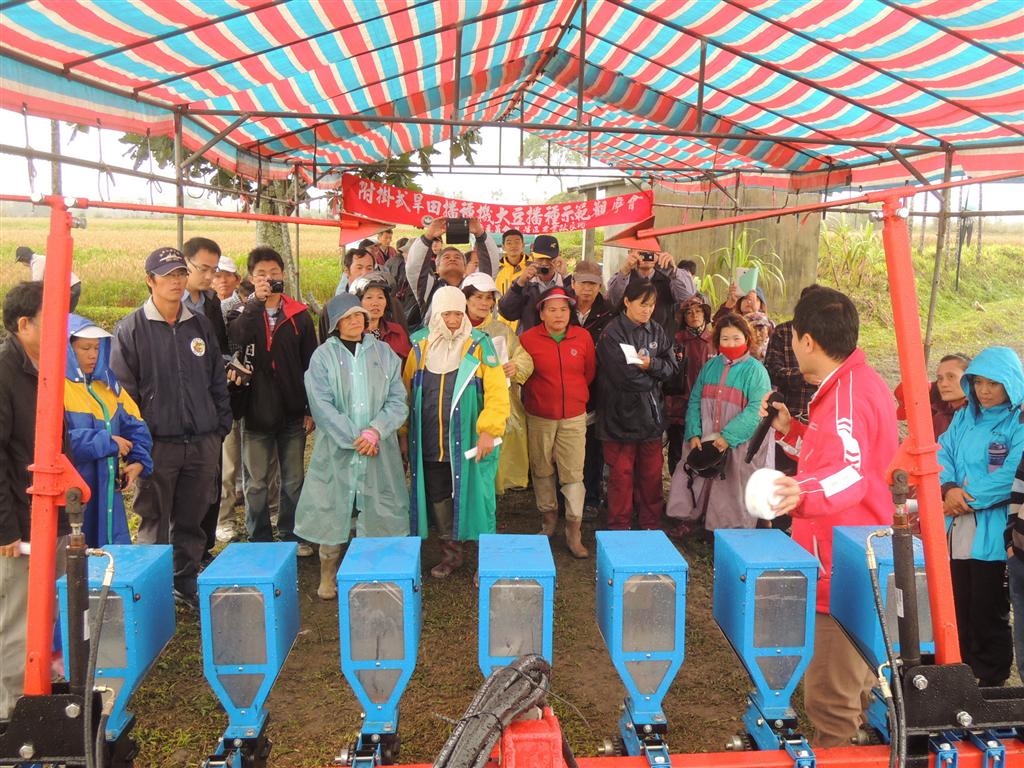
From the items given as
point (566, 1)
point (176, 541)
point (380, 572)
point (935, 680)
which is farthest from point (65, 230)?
point (566, 1)

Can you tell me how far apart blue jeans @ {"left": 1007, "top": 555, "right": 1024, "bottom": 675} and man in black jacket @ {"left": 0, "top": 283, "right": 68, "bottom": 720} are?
132 inches

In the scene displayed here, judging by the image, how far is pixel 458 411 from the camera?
3.79 m

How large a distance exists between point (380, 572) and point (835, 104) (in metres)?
5.52

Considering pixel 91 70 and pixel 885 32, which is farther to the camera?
pixel 885 32

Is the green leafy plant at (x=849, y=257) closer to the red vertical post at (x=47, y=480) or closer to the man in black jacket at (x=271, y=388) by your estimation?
the man in black jacket at (x=271, y=388)

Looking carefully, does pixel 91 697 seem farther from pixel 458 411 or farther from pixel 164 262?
pixel 458 411

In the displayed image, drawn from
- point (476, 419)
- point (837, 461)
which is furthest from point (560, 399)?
point (837, 461)

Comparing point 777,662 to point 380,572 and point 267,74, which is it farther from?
point 267,74

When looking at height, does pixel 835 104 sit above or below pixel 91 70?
above

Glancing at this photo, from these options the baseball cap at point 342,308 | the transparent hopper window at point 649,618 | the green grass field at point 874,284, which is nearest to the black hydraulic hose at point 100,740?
the transparent hopper window at point 649,618

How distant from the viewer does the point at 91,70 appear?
3.34m

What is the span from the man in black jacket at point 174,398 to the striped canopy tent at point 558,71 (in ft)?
3.19

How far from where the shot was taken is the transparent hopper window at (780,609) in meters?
1.68

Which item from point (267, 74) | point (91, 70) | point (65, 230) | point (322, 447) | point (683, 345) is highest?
point (267, 74)
